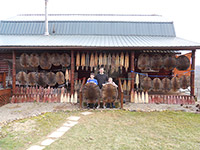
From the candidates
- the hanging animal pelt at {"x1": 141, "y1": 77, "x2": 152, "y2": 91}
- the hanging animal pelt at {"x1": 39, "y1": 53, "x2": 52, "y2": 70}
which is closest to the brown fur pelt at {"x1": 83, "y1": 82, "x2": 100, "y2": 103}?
the hanging animal pelt at {"x1": 141, "y1": 77, "x2": 152, "y2": 91}

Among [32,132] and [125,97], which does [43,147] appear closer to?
[32,132]

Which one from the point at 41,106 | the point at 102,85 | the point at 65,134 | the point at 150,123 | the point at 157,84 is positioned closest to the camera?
the point at 65,134

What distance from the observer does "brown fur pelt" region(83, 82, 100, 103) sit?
877 centimetres

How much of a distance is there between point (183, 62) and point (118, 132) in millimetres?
7393

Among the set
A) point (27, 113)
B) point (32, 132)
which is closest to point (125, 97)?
point (27, 113)

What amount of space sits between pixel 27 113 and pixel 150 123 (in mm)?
5842

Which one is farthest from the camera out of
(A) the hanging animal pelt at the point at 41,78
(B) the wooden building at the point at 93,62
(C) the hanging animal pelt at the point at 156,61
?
(A) the hanging animal pelt at the point at 41,78

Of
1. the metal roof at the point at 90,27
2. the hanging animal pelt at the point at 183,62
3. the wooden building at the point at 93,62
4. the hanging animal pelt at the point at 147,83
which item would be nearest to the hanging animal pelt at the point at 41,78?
the wooden building at the point at 93,62

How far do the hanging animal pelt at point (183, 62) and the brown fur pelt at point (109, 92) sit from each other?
16.1 feet

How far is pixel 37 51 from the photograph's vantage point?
38.8 feet

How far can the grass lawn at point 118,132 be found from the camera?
4.78m

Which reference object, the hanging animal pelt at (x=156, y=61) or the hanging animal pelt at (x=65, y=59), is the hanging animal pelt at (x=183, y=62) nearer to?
the hanging animal pelt at (x=156, y=61)

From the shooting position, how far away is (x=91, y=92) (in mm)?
8867

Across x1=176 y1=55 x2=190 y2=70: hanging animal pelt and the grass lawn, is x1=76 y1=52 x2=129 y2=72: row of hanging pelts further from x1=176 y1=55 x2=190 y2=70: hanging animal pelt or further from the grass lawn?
the grass lawn
